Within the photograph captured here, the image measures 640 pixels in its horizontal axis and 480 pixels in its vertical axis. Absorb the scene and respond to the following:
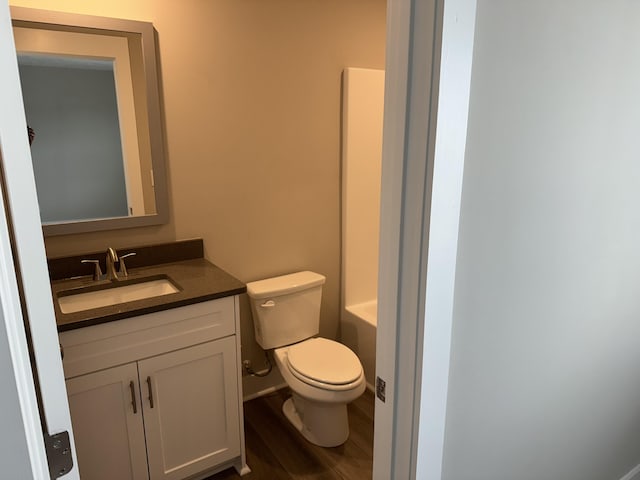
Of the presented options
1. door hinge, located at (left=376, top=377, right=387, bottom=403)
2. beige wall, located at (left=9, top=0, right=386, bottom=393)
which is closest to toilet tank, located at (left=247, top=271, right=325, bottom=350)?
beige wall, located at (left=9, top=0, right=386, bottom=393)

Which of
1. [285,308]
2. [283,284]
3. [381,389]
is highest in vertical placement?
[381,389]

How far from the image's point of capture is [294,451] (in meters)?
2.14

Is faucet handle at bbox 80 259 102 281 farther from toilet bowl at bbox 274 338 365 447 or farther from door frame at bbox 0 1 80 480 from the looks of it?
door frame at bbox 0 1 80 480

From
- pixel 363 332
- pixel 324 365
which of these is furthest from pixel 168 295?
pixel 363 332

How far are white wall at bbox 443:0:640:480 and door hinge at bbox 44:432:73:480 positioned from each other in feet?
2.59

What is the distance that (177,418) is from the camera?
176cm

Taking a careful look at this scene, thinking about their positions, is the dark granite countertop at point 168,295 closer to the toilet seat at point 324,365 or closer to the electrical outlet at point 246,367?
the toilet seat at point 324,365

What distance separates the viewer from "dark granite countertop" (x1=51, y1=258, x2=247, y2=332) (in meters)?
1.49

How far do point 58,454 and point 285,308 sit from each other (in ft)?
5.41

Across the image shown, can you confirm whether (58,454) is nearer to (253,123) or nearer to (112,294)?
(112,294)

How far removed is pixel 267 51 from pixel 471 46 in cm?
155

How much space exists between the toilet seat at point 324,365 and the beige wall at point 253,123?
39 cm

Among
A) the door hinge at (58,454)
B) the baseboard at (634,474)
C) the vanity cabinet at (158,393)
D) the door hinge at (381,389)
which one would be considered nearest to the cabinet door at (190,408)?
the vanity cabinet at (158,393)

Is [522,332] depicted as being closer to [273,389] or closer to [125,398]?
[125,398]
